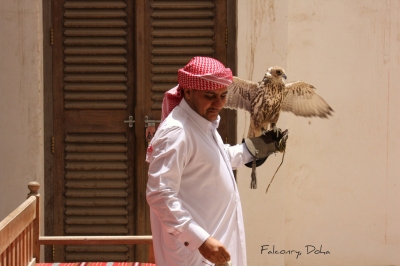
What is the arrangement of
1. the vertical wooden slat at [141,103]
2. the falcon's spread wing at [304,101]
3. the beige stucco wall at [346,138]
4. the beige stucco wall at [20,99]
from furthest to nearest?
the beige stucco wall at [346,138] → the vertical wooden slat at [141,103] → the beige stucco wall at [20,99] → the falcon's spread wing at [304,101]

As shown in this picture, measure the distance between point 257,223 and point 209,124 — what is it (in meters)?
1.89

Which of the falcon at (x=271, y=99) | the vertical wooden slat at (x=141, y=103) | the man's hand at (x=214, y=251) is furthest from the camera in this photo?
the vertical wooden slat at (x=141, y=103)

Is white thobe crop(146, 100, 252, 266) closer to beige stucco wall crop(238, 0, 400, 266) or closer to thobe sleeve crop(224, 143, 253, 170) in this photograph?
thobe sleeve crop(224, 143, 253, 170)

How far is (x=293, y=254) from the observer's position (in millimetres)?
4180

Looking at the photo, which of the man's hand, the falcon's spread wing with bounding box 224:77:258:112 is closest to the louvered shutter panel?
the falcon's spread wing with bounding box 224:77:258:112

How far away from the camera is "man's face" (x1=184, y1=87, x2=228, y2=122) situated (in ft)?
7.00

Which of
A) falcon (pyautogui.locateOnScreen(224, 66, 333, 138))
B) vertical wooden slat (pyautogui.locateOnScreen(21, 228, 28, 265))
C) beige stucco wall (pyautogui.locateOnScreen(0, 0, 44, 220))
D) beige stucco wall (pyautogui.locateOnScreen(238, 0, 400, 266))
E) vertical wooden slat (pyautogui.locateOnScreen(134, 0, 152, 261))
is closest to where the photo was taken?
vertical wooden slat (pyautogui.locateOnScreen(21, 228, 28, 265))

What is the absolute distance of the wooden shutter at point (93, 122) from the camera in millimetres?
3979

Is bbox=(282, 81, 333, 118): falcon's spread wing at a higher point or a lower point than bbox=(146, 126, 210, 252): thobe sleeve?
higher

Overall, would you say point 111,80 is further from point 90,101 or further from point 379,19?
point 379,19

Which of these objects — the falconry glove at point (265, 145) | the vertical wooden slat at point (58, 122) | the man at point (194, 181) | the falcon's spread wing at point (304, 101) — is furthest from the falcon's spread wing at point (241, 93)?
the vertical wooden slat at point (58, 122)

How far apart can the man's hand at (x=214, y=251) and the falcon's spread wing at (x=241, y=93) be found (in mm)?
1264

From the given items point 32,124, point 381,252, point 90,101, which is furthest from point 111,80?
point 381,252

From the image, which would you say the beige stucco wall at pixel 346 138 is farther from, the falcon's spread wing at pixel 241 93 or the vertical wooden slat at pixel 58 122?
the vertical wooden slat at pixel 58 122
